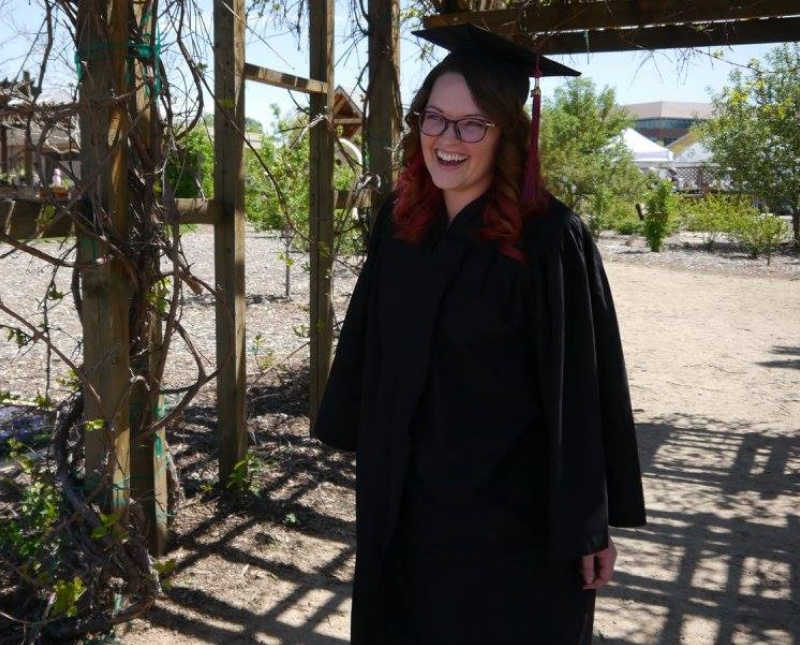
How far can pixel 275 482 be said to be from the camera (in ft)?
16.1

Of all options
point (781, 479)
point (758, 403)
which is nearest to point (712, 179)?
point (758, 403)

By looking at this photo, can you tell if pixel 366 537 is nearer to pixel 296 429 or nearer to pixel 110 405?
pixel 110 405

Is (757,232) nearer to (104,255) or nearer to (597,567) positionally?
(104,255)

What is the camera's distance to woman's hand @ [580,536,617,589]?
7.28 ft

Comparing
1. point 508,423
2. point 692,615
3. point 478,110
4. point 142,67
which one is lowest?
point 692,615

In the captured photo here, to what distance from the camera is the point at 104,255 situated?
3156mm

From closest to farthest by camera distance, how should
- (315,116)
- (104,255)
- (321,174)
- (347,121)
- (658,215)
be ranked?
(104,255), (315,116), (321,174), (347,121), (658,215)

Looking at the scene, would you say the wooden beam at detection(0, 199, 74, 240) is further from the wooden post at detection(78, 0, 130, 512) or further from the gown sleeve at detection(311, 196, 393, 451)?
the gown sleeve at detection(311, 196, 393, 451)

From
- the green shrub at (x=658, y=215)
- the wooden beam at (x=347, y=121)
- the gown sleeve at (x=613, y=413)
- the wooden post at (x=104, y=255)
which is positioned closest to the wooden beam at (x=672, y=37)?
the wooden beam at (x=347, y=121)

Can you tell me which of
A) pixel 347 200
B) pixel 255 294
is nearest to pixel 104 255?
pixel 347 200

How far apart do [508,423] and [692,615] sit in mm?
2161

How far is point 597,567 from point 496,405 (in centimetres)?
47

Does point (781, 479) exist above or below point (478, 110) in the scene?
below

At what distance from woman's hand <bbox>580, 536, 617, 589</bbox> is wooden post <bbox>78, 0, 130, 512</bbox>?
1668 mm
